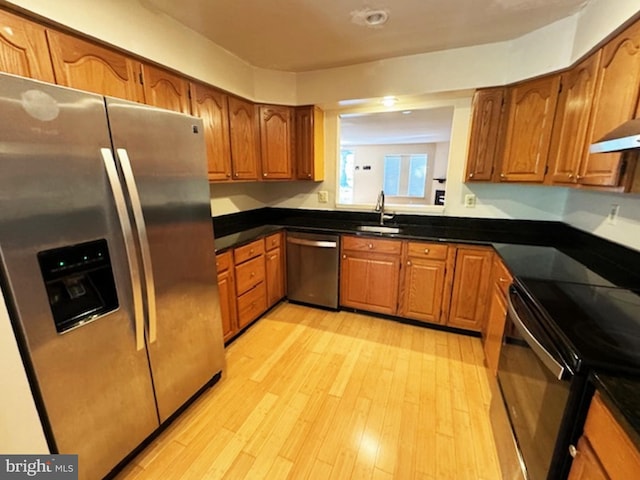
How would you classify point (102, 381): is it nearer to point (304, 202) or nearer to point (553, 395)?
point (553, 395)

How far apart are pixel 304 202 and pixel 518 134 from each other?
2.16m

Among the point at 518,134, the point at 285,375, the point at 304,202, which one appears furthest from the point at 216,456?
the point at 518,134

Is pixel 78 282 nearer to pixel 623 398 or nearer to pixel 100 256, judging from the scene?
pixel 100 256

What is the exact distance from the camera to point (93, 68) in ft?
4.83

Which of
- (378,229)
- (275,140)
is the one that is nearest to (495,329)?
(378,229)

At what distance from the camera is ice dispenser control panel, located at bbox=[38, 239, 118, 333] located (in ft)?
3.38

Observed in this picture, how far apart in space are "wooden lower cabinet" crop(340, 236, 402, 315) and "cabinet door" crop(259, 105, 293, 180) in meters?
1.03

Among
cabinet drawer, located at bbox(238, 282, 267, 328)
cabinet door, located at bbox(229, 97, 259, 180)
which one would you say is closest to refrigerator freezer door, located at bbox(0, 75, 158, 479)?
cabinet drawer, located at bbox(238, 282, 267, 328)

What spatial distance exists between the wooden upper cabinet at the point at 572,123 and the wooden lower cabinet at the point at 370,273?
49.6 inches

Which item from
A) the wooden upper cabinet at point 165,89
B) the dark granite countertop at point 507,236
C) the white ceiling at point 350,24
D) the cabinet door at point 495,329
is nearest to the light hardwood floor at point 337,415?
the cabinet door at point 495,329

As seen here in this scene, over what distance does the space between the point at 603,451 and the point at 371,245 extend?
6.48ft

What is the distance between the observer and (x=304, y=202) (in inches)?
134

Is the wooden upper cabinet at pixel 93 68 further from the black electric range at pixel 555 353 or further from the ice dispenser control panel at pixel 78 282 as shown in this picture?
the black electric range at pixel 555 353

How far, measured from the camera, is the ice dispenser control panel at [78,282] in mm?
1030
